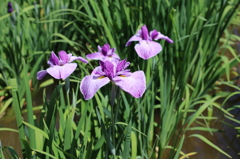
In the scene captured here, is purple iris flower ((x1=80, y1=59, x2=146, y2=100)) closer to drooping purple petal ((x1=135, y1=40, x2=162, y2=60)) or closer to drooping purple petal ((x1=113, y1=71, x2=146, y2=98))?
drooping purple petal ((x1=113, y1=71, x2=146, y2=98))

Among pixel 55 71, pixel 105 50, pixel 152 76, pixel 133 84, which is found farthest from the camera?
pixel 152 76

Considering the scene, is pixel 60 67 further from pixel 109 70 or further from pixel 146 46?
pixel 146 46

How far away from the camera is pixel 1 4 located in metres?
3.00

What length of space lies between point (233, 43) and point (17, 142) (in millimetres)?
2338

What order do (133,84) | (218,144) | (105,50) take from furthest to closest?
(218,144)
(105,50)
(133,84)

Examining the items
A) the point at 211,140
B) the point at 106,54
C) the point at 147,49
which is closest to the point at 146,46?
the point at 147,49

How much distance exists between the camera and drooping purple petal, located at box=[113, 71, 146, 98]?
992 millimetres

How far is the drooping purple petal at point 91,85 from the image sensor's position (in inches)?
39.4

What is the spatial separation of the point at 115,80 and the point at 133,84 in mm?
68

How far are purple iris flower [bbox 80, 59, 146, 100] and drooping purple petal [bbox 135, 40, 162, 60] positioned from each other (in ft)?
1.01

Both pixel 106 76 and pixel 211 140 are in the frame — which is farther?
pixel 211 140

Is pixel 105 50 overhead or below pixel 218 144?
overhead

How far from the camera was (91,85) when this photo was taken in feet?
3.36

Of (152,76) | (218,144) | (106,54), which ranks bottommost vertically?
(218,144)
